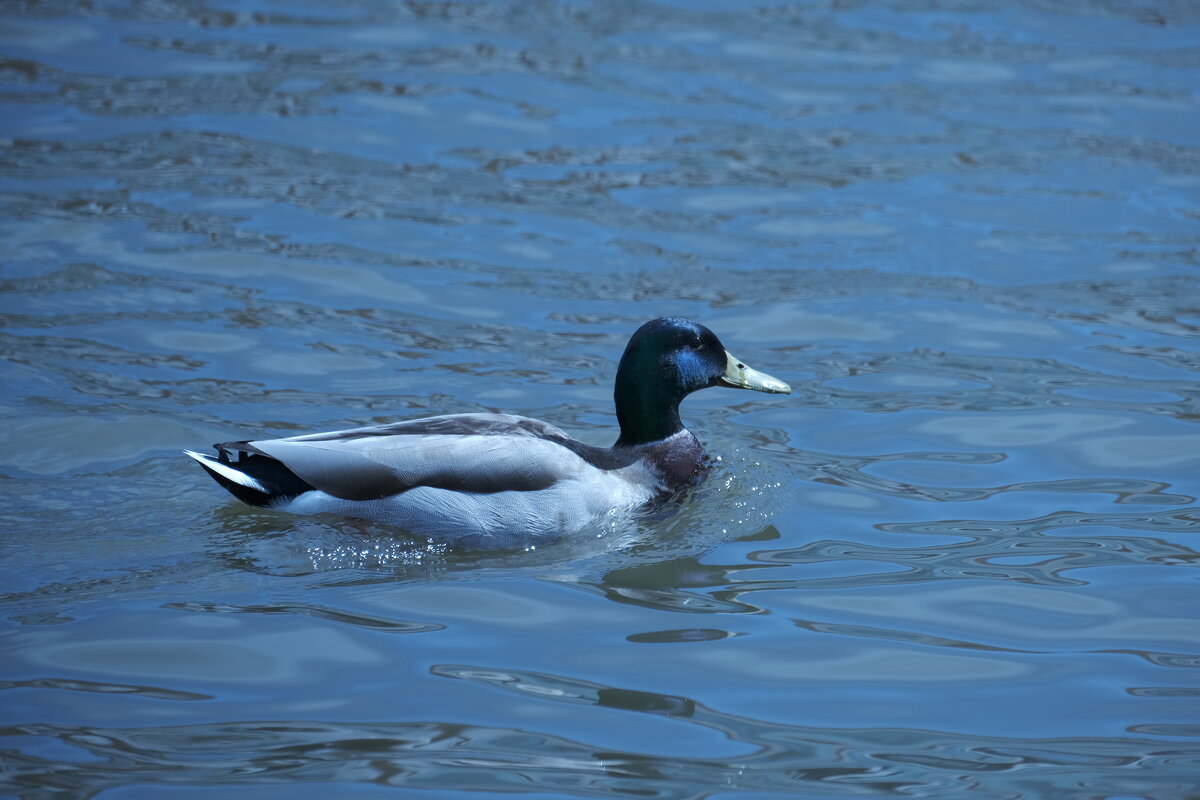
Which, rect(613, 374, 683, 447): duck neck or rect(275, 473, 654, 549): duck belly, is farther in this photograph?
rect(613, 374, 683, 447): duck neck

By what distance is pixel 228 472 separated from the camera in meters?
6.41

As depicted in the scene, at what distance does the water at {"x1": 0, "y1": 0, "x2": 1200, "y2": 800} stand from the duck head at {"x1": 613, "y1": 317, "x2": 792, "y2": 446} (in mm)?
499

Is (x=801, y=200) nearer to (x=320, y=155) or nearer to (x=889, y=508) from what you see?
(x=320, y=155)

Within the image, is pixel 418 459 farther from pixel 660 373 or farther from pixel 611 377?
pixel 611 377

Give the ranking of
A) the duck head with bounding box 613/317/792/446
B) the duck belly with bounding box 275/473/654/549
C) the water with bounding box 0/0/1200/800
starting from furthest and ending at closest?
the duck head with bounding box 613/317/792/446 → the duck belly with bounding box 275/473/654/549 → the water with bounding box 0/0/1200/800

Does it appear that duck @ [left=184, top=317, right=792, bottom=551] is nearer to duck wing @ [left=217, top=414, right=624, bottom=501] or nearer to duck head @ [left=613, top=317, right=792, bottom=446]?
duck wing @ [left=217, top=414, right=624, bottom=501]

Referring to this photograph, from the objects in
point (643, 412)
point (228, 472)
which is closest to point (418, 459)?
point (228, 472)

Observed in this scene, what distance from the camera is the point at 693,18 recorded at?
49.1 feet

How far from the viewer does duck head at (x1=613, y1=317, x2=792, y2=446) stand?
7.01 metres

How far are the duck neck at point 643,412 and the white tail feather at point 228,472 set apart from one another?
1.75m

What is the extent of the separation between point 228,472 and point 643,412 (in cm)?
198

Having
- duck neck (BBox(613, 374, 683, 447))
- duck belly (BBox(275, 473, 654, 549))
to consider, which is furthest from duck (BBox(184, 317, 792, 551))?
duck neck (BBox(613, 374, 683, 447))

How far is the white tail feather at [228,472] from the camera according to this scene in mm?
6367

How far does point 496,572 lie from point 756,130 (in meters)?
7.34
